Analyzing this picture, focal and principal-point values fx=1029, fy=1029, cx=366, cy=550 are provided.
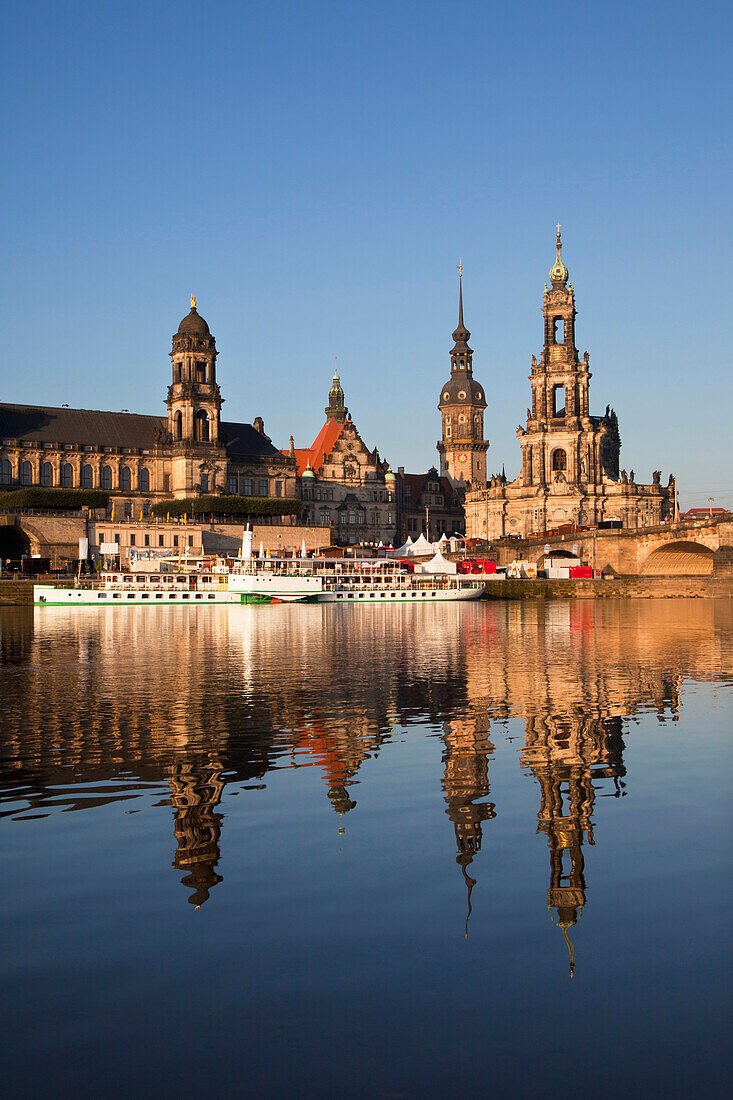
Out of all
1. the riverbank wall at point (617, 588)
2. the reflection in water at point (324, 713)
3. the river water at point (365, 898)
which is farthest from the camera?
the riverbank wall at point (617, 588)

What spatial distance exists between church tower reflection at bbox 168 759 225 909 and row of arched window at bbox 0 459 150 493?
106436 mm

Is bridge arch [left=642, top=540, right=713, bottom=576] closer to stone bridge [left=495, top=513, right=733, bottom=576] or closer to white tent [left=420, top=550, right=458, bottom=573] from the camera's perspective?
stone bridge [left=495, top=513, right=733, bottom=576]

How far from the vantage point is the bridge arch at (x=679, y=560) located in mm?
90412

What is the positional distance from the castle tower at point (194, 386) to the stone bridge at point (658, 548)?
4348 centimetres

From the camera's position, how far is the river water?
6.21 m

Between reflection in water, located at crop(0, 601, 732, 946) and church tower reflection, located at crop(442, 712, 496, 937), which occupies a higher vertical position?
reflection in water, located at crop(0, 601, 732, 946)

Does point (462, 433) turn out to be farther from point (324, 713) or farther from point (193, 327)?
point (324, 713)

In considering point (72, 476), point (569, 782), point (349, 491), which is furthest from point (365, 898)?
point (349, 491)

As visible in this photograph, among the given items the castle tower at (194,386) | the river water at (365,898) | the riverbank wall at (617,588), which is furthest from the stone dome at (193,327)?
the river water at (365,898)

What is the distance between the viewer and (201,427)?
12275 centimetres

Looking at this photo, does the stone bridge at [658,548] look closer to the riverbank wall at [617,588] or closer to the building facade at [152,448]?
the riverbank wall at [617,588]

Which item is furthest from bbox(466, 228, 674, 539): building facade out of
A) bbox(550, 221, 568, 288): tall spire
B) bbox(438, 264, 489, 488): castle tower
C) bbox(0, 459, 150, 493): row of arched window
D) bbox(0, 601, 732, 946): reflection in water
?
bbox(0, 601, 732, 946): reflection in water

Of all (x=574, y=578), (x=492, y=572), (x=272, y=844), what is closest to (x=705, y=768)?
(x=272, y=844)

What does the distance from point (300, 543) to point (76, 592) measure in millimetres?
46323
